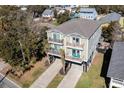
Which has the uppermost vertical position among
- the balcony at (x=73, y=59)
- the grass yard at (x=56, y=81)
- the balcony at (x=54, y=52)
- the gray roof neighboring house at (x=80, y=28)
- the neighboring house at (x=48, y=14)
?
the gray roof neighboring house at (x=80, y=28)

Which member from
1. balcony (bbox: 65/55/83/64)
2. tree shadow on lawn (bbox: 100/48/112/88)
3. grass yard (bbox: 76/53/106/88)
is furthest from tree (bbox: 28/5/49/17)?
grass yard (bbox: 76/53/106/88)

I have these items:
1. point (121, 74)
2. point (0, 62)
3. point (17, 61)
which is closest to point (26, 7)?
point (0, 62)

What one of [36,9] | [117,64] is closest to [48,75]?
[117,64]

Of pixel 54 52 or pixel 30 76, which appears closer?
pixel 30 76

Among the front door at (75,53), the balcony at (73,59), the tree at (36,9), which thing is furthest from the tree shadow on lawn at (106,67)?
the tree at (36,9)

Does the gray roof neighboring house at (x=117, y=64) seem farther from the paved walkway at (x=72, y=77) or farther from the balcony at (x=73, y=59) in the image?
the paved walkway at (x=72, y=77)

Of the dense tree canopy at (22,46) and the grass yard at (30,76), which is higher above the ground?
the dense tree canopy at (22,46)

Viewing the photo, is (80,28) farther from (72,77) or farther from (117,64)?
(117,64)

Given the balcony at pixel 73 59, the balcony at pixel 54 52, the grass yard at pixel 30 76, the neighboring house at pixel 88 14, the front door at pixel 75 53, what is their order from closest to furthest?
the grass yard at pixel 30 76 → the balcony at pixel 73 59 → the front door at pixel 75 53 → the balcony at pixel 54 52 → the neighboring house at pixel 88 14
